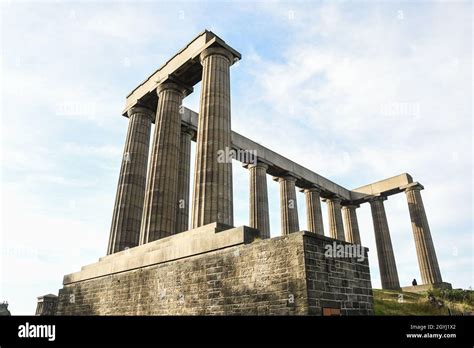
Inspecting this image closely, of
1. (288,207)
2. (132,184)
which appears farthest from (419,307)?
Result: (132,184)

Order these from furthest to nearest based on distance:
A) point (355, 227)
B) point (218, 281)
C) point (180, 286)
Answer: point (355, 227), point (180, 286), point (218, 281)

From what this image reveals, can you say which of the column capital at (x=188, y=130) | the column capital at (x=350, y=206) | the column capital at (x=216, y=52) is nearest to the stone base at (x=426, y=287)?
the column capital at (x=350, y=206)

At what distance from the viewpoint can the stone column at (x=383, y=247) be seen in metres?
44.6

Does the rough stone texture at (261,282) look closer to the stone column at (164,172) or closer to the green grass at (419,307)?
the stone column at (164,172)

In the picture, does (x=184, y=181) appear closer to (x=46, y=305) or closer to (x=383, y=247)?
(x=46, y=305)

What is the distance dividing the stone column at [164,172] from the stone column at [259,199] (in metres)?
13.0

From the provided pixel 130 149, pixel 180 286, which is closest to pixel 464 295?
pixel 180 286

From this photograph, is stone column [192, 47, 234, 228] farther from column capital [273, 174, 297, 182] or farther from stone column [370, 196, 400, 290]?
stone column [370, 196, 400, 290]

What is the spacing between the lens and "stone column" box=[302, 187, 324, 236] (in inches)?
1716

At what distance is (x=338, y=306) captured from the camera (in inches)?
464

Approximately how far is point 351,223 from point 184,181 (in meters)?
31.9
